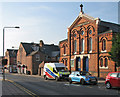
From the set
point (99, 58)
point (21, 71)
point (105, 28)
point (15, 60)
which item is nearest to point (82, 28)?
point (105, 28)

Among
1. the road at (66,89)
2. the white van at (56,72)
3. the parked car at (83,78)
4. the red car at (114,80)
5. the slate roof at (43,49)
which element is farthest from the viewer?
the slate roof at (43,49)

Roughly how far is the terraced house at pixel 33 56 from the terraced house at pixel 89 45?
56.0 feet

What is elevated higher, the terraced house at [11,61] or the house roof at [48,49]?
the house roof at [48,49]

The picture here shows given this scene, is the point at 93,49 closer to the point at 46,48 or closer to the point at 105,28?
the point at 105,28

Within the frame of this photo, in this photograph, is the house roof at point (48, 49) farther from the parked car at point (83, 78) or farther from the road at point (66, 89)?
the road at point (66, 89)

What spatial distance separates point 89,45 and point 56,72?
28.4 feet

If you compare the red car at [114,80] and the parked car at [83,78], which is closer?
the red car at [114,80]

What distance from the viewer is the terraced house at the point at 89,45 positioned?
28586 millimetres

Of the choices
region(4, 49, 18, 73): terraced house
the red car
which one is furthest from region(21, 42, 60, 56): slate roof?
the red car

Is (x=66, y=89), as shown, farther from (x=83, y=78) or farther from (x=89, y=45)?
(x=89, y=45)

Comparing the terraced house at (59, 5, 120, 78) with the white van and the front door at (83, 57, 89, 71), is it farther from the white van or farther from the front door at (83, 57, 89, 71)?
the white van

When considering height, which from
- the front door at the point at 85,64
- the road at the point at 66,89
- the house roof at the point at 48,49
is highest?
the house roof at the point at 48,49

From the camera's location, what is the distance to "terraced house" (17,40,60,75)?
54.3 metres

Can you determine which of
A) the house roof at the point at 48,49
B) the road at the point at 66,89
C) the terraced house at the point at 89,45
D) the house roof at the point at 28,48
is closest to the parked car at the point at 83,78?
the road at the point at 66,89
